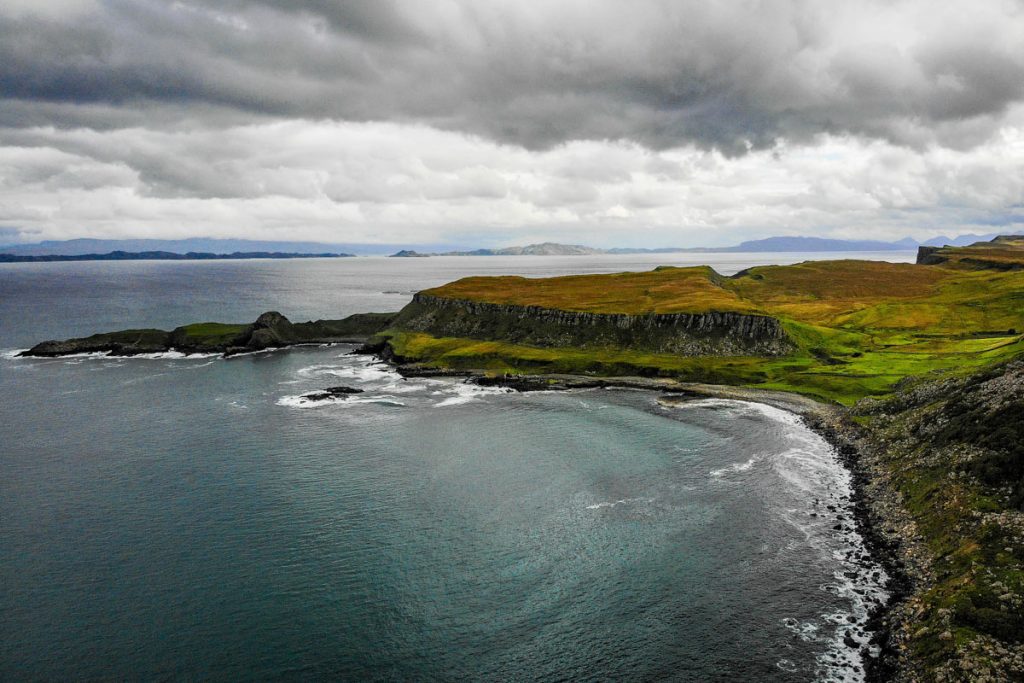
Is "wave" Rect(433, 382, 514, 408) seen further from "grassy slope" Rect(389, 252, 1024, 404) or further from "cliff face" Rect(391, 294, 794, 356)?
"cliff face" Rect(391, 294, 794, 356)

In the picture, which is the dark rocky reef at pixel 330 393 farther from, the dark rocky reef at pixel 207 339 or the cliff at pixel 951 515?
the cliff at pixel 951 515

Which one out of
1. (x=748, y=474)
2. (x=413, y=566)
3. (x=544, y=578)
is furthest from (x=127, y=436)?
(x=748, y=474)

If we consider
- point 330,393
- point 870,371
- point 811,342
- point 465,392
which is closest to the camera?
point 330,393

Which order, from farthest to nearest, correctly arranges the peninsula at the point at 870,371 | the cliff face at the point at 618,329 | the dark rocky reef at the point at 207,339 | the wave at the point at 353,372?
the dark rocky reef at the point at 207,339
the cliff face at the point at 618,329
the wave at the point at 353,372
the peninsula at the point at 870,371

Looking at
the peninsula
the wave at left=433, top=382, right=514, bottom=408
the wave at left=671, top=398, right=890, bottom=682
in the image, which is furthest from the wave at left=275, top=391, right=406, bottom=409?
the wave at left=671, top=398, right=890, bottom=682

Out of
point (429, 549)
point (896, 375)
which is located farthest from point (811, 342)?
point (429, 549)

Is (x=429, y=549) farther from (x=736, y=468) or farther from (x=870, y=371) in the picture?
(x=870, y=371)

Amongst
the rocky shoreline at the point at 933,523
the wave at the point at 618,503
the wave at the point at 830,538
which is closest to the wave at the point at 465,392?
the wave at the point at 830,538
